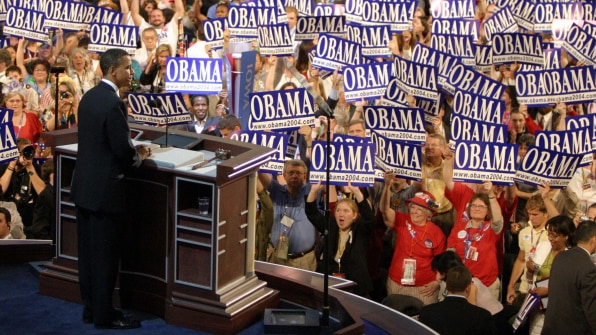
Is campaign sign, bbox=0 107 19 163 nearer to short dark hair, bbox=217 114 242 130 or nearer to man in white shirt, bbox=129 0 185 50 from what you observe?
short dark hair, bbox=217 114 242 130

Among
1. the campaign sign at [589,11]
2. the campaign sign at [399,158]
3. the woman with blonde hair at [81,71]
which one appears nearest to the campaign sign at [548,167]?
the campaign sign at [399,158]

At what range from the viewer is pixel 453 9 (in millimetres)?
14531

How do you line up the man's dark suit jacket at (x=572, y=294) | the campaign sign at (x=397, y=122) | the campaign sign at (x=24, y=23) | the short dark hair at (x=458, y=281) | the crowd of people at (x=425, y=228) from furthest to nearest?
the campaign sign at (x=24, y=23) → the campaign sign at (x=397, y=122) → the crowd of people at (x=425, y=228) → the man's dark suit jacket at (x=572, y=294) → the short dark hair at (x=458, y=281)

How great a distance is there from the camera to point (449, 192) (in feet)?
30.7

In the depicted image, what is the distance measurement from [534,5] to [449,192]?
585cm

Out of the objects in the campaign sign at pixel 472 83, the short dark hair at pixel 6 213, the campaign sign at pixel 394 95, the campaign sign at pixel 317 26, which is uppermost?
the campaign sign at pixel 317 26

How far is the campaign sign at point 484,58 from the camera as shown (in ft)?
42.3

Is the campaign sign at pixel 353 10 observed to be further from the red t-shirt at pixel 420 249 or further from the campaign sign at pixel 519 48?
the red t-shirt at pixel 420 249

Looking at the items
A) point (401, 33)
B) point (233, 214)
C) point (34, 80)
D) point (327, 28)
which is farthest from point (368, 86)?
point (233, 214)

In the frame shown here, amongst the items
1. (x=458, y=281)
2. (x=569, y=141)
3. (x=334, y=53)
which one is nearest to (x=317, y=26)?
(x=334, y=53)

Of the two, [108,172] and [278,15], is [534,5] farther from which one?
[108,172]

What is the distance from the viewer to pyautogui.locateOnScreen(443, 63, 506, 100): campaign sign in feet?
36.7

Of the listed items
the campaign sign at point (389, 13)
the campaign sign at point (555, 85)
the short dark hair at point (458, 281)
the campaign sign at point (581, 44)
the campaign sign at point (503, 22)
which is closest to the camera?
the short dark hair at point (458, 281)

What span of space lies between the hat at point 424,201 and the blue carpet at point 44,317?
262 cm
